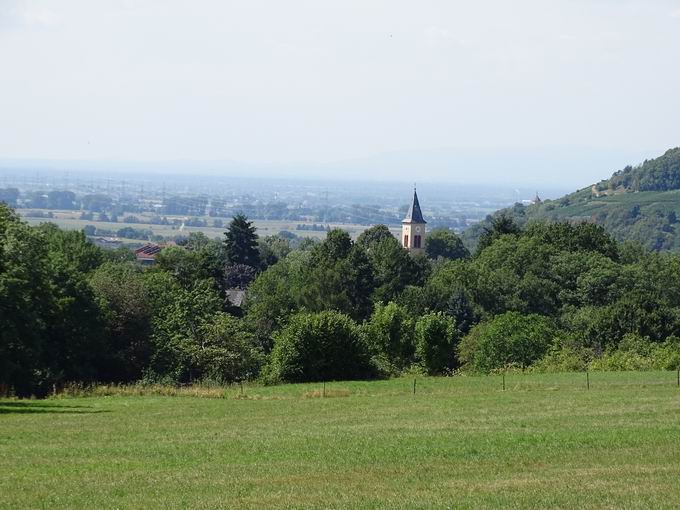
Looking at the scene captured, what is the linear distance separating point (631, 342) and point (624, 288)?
27.4m

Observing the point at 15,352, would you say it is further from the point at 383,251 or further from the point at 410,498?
the point at 383,251

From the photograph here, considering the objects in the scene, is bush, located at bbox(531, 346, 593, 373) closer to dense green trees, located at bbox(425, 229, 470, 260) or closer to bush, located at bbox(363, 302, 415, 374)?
bush, located at bbox(363, 302, 415, 374)

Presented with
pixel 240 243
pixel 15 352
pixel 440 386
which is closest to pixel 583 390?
pixel 440 386

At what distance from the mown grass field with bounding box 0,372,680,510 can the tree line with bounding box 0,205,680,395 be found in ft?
47.4

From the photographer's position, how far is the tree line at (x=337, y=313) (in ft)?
185

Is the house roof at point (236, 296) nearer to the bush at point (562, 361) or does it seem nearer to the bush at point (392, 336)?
the bush at point (392, 336)

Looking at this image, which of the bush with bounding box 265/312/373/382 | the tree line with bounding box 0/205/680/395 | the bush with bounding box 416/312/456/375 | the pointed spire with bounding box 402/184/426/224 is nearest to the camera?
the tree line with bounding box 0/205/680/395

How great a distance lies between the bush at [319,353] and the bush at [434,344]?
11.9 m

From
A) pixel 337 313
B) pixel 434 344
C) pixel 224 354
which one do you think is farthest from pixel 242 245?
pixel 337 313

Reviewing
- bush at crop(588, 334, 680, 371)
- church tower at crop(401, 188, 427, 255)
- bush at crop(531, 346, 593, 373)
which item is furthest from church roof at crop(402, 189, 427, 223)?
bush at crop(531, 346, 593, 373)

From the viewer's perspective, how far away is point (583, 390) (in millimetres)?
43219

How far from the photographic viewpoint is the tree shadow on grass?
37094mm

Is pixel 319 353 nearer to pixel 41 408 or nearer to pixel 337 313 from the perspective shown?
pixel 337 313

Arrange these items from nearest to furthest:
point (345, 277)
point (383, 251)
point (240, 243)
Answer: point (345, 277)
point (383, 251)
point (240, 243)
